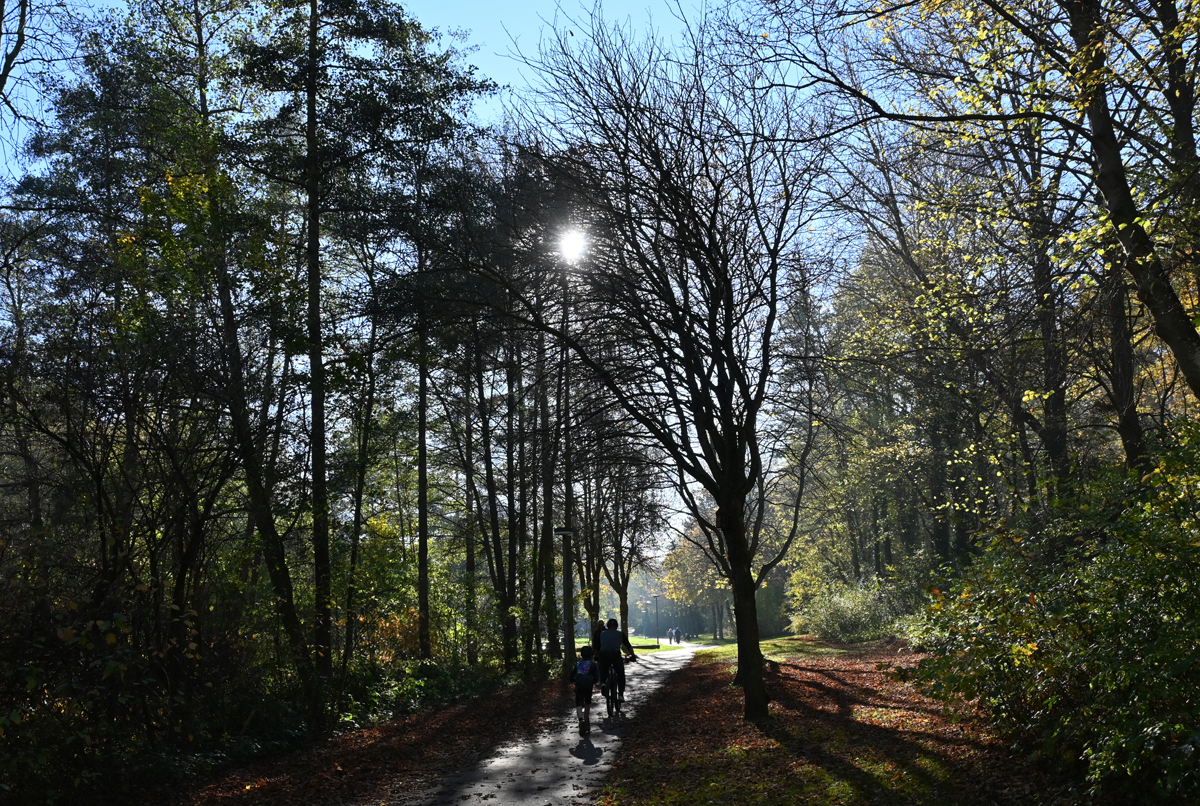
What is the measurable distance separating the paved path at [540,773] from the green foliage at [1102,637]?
428cm

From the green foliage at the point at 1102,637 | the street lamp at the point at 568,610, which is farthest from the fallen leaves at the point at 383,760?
the green foliage at the point at 1102,637

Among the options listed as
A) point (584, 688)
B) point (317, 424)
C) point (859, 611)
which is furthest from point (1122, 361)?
point (859, 611)

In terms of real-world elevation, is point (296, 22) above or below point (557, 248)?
above

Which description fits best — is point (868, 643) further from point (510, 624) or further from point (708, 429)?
point (708, 429)

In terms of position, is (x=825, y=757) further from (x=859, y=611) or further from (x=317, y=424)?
(x=859, y=611)

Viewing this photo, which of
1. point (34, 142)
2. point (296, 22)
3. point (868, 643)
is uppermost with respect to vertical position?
point (296, 22)

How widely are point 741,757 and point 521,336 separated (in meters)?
7.55

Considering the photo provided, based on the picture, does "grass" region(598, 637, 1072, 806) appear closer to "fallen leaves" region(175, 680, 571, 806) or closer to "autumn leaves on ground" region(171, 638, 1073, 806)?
"autumn leaves on ground" region(171, 638, 1073, 806)

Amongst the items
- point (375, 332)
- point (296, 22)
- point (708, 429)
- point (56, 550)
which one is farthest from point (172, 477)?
point (296, 22)

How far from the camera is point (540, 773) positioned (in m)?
9.60

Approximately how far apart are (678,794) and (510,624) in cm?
1449

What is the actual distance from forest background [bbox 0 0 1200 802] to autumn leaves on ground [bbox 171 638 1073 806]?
24.7 inches

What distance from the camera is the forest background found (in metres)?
6.82

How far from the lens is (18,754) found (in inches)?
254
